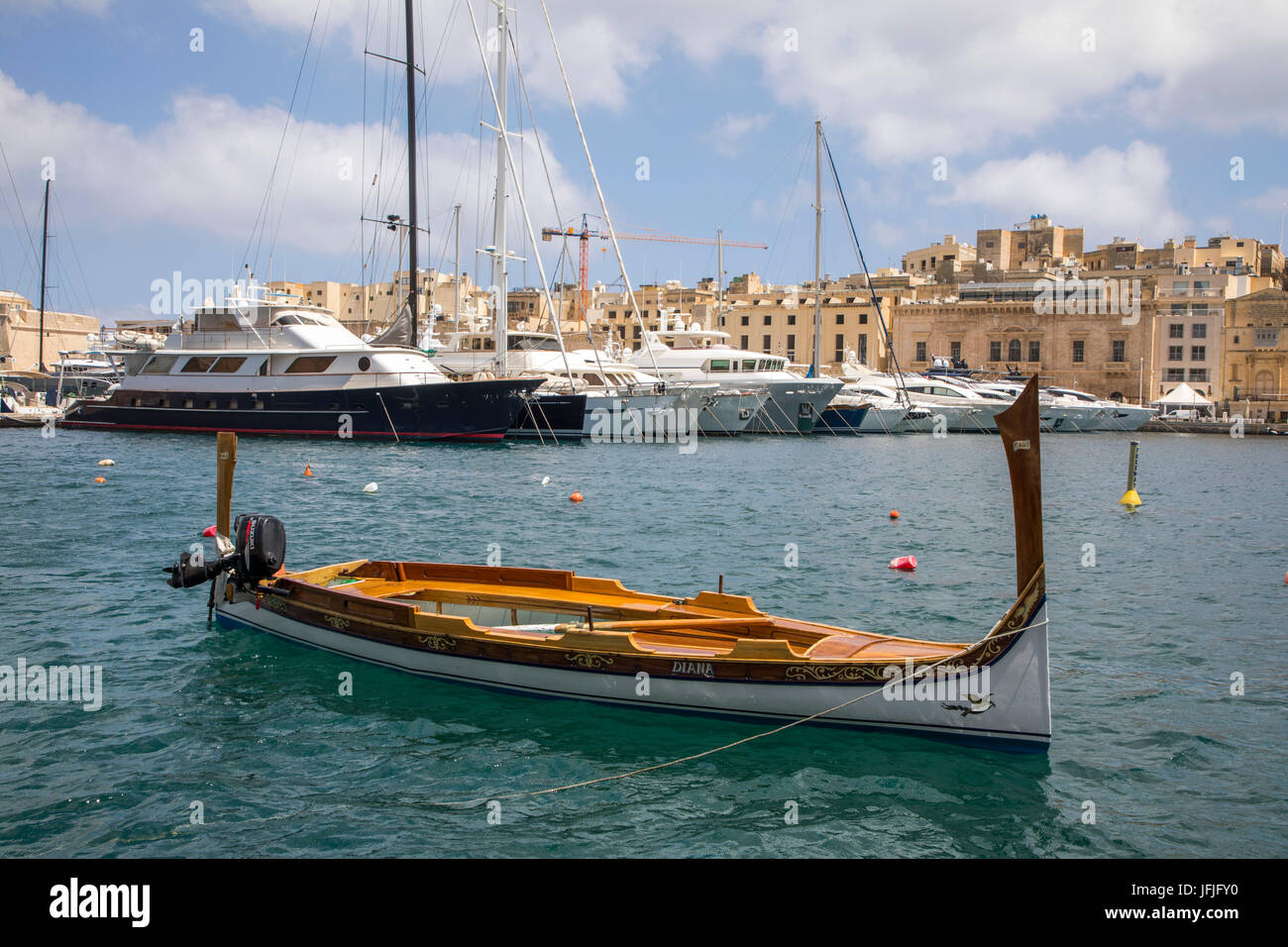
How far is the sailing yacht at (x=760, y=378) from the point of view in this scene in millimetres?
56312

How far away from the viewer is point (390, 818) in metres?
8.04

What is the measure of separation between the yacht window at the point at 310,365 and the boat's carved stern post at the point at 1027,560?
3982 cm

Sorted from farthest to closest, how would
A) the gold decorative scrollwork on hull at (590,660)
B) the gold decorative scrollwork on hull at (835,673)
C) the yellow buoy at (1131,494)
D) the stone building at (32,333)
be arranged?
the stone building at (32,333), the yellow buoy at (1131,494), the gold decorative scrollwork on hull at (590,660), the gold decorative scrollwork on hull at (835,673)

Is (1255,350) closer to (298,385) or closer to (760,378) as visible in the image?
(760,378)

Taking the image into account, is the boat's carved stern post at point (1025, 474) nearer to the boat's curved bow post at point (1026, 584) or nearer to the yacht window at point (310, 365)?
the boat's curved bow post at point (1026, 584)

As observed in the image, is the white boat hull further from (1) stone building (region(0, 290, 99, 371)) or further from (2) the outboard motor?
(1) stone building (region(0, 290, 99, 371))

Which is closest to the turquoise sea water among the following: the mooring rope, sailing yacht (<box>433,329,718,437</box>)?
the mooring rope

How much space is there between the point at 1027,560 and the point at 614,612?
A: 4.97 meters

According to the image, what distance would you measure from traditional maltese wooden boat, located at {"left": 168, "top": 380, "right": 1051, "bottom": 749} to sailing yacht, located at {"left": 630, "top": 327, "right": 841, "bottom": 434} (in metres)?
43.8

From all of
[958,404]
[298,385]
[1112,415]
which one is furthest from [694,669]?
[1112,415]

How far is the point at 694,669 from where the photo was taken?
9602 millimetres

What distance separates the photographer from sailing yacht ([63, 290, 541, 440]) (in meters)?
43.0

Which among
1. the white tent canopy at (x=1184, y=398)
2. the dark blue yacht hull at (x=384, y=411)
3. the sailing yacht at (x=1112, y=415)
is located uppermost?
the white tent canopy at (x=1184, y=398)

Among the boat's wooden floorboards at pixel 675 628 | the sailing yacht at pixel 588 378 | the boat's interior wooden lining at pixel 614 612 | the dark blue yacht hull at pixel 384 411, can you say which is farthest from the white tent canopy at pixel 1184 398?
the boat's wooden floorboards at pixel 675 628
